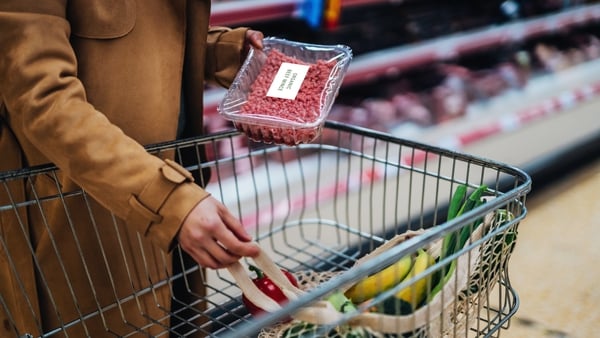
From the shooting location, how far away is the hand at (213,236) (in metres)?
0.90

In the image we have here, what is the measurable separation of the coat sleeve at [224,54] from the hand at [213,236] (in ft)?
2.04

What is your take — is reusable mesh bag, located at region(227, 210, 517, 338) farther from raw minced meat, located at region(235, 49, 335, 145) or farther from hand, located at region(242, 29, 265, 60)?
hand, located at region(242, 29, 265, 60)

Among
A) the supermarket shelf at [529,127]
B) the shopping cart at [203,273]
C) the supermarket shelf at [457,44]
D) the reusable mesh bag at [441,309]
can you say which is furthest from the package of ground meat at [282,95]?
the supermarket shelf at [457,44]

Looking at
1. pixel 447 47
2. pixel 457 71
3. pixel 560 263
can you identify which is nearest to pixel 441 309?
pixel 560 263

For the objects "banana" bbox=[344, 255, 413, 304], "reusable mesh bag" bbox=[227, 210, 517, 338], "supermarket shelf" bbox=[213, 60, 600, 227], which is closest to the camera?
"reusable mesh bag" bbox=[227, 210, 517, 338]

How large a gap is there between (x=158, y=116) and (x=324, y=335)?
2.08ft

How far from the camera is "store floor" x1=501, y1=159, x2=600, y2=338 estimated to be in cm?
236

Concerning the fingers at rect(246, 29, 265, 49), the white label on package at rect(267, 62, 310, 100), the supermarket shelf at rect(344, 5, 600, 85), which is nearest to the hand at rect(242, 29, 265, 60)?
the fingers at rect(246, 29, 265, 49)

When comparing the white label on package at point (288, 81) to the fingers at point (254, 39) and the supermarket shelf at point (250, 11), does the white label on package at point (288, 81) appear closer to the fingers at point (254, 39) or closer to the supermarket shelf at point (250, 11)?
the fingers at point (254, 39)

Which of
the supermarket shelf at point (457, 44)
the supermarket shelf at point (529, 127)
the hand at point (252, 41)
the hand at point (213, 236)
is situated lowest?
the supermarket shelf at point (529, 127)

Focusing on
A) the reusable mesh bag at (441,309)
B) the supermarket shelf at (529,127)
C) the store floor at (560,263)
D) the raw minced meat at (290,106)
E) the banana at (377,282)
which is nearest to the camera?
the reusable mesh bag at (441,309)

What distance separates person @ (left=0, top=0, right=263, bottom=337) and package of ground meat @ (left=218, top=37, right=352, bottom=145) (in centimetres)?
9

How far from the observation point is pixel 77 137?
94 centimetres

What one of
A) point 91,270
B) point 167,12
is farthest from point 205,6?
point 91,270
